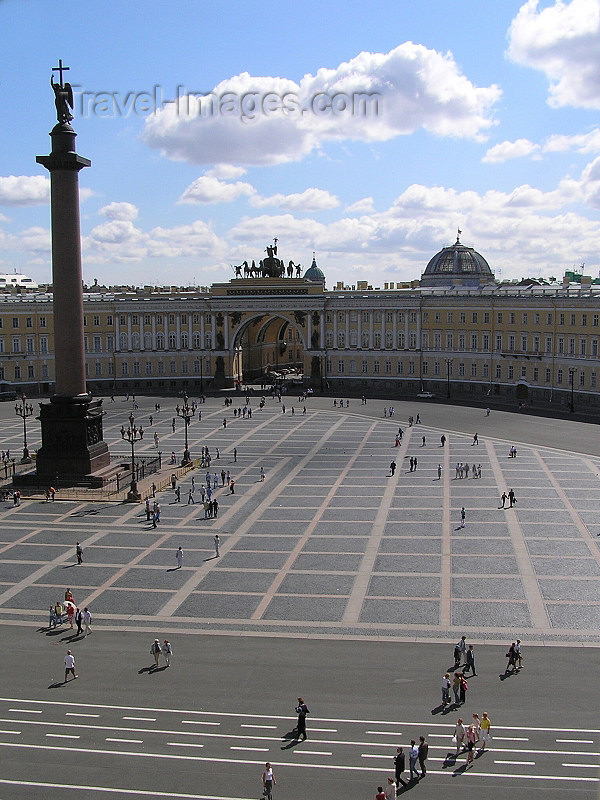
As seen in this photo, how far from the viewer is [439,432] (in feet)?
213

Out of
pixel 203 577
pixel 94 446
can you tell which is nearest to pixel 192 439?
pixel 94 446

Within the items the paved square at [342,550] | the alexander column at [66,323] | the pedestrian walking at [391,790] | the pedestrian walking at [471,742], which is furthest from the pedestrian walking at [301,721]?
the alexander column at [66,323]

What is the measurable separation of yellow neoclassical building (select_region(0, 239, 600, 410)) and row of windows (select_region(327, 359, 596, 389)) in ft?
0.48

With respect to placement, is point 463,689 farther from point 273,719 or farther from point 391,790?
point 391,790

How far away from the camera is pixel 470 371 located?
299ft

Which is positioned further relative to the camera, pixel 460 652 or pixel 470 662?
pixel 460 652

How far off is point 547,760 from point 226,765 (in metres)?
6.93

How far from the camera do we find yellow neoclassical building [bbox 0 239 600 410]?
90938mm

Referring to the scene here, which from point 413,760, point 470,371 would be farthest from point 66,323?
point 470,371

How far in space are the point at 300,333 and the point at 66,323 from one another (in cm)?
5601

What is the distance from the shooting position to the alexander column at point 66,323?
4534 centimetres

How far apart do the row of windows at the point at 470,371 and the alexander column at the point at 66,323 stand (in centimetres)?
4738

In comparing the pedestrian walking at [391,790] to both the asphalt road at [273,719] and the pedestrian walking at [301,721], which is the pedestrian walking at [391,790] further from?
the pedestrian walking at [301,721]

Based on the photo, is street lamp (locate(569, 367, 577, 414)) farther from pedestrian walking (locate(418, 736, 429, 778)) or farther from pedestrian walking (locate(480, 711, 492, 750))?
pedestrian walking (locate(418, 736, 429, 778))
